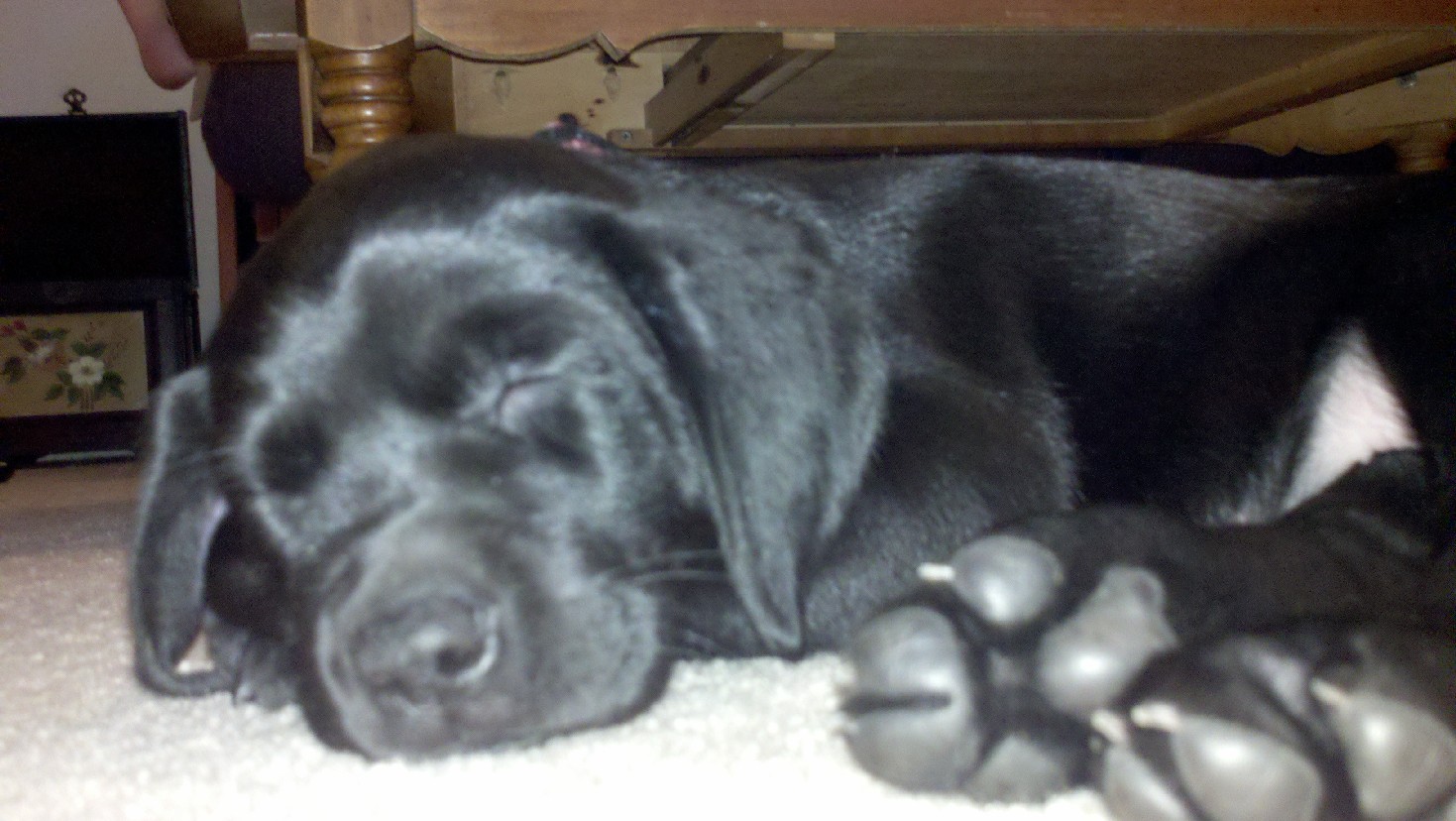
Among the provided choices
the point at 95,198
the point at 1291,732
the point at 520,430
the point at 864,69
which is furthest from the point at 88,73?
the point at 1291,732

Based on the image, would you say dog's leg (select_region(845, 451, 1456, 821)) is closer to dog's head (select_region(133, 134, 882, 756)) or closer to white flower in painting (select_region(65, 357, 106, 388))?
dog's head (select_region(133, 134, 882, 756))

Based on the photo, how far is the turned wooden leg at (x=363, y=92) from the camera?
6.52 ft

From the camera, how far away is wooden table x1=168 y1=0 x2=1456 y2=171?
2.04 metres

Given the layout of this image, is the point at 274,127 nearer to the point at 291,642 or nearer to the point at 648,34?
the point at 648,34

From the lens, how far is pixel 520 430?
44.1 inches

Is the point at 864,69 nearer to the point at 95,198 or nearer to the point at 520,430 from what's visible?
the point at 520,430

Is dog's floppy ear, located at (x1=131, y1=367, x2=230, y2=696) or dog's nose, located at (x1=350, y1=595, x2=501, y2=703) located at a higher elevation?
dog's nose, located at (x1=350, y1=595, x2=501, y2=703)

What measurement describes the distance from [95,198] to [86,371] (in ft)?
3.09

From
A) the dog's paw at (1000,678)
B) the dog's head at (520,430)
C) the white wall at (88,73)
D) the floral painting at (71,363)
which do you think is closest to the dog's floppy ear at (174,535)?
the dog's head at (520,430)

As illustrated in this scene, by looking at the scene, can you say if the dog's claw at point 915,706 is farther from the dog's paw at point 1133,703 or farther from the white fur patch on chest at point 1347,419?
the white fur patch on chest at point 1347,419

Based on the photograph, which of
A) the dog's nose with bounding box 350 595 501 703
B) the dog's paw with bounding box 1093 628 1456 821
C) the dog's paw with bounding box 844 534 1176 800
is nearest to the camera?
the dog's paw with bounding box 1093 628 1456 821

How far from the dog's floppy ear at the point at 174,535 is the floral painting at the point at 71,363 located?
5034 mm

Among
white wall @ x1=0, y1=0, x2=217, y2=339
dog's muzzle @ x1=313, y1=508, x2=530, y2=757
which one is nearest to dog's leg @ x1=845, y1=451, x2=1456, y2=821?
dog's muzzle @ x1=313, y1=508, x2=530, y2=757

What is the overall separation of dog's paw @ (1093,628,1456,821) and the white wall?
6529 millimetres
